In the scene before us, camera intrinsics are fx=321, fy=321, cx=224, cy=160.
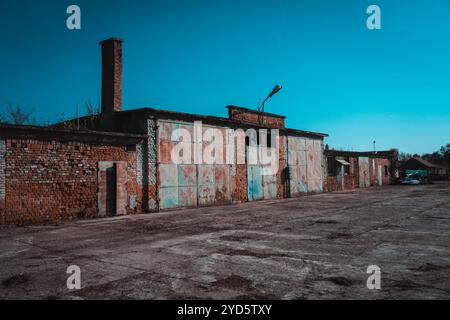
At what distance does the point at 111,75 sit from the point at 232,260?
1166 centimetres

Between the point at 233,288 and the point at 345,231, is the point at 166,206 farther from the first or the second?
the point at 233,288

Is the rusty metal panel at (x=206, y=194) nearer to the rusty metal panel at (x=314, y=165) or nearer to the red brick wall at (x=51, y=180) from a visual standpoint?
the red brick wall at (x=51, y=180)

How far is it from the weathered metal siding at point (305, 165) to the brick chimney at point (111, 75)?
1145cm

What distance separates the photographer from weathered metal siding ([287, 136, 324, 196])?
21422mm

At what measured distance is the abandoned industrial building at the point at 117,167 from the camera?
1002 cm

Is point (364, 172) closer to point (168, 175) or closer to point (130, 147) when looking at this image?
point (168, 175)

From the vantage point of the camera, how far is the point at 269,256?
556 centimetres

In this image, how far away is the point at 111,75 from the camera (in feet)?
46.8

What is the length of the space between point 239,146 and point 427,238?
11.5m

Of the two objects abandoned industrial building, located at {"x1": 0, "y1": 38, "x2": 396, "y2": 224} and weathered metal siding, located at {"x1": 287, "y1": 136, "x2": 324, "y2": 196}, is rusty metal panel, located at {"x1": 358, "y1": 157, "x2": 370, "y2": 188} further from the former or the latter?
abandoned industrial building, located at {"x1": 0, "y1": 38, "x2": 396, "y2": 224}

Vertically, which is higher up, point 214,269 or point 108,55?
point 108,55

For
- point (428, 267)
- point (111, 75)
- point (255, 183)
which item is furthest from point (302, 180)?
point (428, 267)

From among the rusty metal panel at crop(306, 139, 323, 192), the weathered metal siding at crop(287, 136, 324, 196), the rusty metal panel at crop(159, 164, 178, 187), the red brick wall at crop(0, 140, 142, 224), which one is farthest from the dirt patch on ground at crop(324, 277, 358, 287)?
the rusty metal panel at crop(306, 139, 323, 192)
